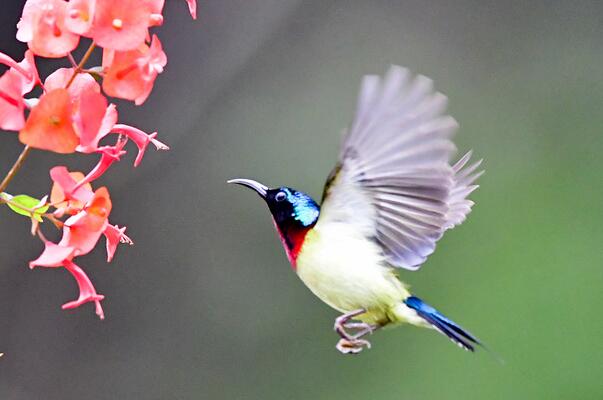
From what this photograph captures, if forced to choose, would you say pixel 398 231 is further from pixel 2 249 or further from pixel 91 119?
pixel 2 249

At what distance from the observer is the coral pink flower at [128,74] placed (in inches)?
51.1

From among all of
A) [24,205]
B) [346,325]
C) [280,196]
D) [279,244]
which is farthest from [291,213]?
[279,244]

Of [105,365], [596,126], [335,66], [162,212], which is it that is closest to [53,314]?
[105,365]

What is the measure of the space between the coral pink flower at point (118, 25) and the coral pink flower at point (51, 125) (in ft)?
0.28

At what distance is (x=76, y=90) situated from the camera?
1313 mm

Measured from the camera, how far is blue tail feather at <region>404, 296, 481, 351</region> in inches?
76.1

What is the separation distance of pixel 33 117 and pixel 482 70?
4.88 meters

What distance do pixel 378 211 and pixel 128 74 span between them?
2.67 ft

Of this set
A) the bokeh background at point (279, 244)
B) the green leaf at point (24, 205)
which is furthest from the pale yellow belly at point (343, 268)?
the bokeh background at point (279, 244)

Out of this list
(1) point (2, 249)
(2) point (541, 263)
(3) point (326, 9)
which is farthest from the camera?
(3) point (326, 9)

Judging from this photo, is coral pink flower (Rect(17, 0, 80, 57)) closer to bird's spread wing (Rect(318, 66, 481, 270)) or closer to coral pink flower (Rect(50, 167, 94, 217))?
coral pink flower (Rect(50, 167, 94, 217))

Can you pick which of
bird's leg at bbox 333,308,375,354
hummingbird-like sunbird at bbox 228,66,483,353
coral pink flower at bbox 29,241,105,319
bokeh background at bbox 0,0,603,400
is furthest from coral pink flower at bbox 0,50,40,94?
bokeh background at bbox 0,0,603,400

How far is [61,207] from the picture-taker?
53.0 inches

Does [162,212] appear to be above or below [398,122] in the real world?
below
